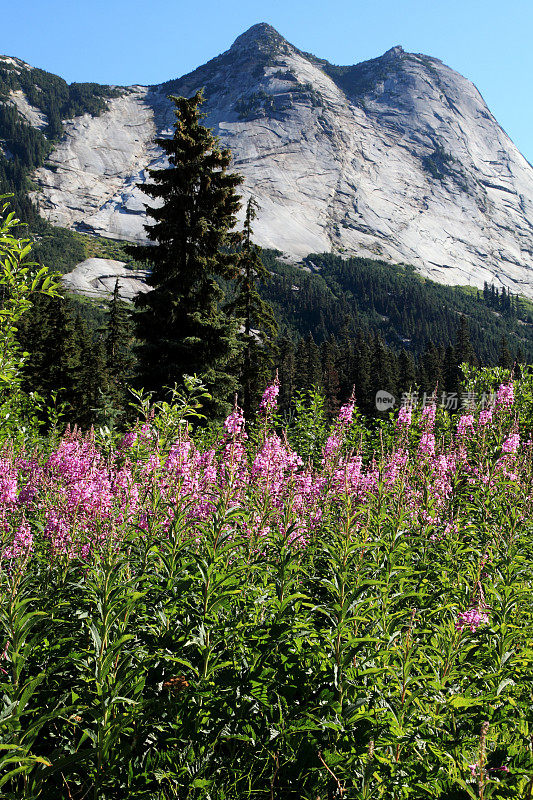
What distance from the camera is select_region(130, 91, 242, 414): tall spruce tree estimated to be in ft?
60.9

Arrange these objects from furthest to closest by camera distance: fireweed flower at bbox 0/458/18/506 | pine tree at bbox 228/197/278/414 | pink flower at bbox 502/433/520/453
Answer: pine tree at bbox 228/197/278/414
pink flower at bbox 502/433/520/453
fireweed flower at bbox 0/458/18/506

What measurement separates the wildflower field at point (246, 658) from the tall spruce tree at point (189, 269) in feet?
43.8

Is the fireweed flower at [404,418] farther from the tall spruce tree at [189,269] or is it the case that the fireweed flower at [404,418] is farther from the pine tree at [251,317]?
the pine tree at [251,317]

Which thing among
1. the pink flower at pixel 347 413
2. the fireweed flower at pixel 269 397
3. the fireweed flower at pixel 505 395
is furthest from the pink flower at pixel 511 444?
the fireweed flower at pixel 269 397

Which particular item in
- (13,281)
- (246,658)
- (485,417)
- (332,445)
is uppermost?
(13,281)

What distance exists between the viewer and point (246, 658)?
3.68 metres

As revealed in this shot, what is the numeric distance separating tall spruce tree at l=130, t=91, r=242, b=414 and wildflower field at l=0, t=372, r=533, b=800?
1335 centimetres

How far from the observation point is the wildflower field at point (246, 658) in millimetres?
3051

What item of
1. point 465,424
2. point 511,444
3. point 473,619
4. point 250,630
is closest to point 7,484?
point 250,630

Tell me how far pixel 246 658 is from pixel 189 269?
17.0 m

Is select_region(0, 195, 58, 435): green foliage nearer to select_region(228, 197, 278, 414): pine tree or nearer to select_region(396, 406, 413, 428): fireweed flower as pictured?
select_region(396, 406, 413, 428): fireweed flower

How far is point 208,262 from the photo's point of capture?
1911 centimetres

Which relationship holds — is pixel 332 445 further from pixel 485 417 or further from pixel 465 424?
pixel 485 417

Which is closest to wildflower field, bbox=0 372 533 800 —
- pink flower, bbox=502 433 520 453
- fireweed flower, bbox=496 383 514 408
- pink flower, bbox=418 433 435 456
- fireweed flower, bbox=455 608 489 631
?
fireweed flower, bbox=455 608 489 631
